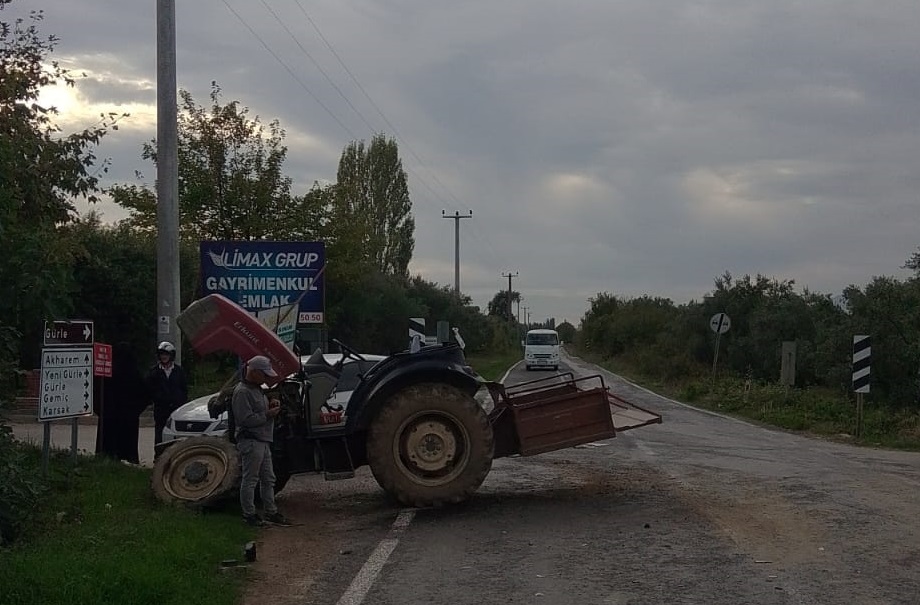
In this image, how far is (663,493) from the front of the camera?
1158cm

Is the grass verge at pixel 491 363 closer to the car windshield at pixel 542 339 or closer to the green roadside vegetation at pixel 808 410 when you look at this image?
the car windshield at pixel 542 339

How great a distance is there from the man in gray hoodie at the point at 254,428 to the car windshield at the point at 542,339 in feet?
143

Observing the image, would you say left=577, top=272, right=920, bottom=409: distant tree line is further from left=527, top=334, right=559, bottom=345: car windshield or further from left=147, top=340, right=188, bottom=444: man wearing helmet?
A: left=147, top=340, right=188, bottom=444: man wearing helmet

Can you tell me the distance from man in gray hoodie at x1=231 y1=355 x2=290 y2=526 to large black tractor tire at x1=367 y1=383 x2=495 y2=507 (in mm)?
1064

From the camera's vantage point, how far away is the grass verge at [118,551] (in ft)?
22.4

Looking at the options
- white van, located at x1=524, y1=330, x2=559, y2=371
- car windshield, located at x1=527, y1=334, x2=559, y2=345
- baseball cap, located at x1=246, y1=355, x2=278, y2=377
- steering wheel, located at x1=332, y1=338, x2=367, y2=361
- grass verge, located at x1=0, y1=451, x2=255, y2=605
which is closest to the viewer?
grass verge, located at x1=0, y1=451, x2=255, y2=605

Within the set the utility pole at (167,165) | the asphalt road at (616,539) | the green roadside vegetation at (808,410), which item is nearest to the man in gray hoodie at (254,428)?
the asphalt road at (616,539)

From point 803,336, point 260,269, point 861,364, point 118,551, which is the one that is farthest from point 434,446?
point 803,336

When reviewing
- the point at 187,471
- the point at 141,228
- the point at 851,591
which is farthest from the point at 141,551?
the point at 141,228

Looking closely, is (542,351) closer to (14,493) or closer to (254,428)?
(254,428)

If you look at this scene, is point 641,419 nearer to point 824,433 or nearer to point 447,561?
point 447,561

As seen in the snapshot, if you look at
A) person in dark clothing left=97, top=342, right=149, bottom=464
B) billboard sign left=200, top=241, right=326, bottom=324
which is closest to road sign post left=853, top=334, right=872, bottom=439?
billboard sign left=200, top=241, right=326, bottom=324

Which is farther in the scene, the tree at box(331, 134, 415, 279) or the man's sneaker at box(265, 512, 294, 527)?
the tree at box(331, 134, 415, 279)

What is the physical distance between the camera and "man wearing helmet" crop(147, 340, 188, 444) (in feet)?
42.4
